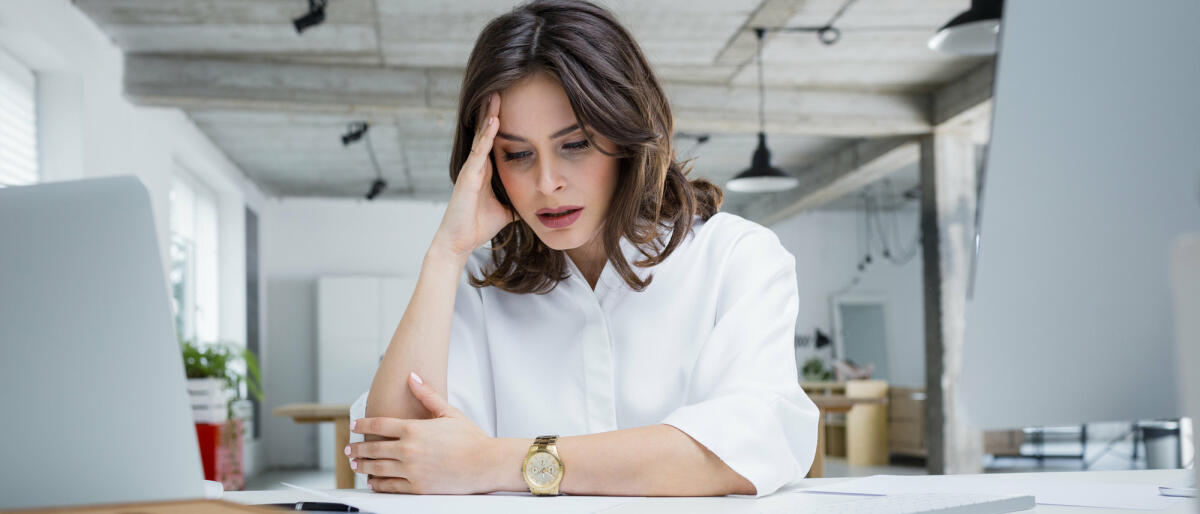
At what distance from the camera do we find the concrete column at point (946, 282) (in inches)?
289

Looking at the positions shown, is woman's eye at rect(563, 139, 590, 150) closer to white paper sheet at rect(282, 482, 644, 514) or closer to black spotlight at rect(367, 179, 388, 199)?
white paper sheet at rect(282, 482, 644, 514)

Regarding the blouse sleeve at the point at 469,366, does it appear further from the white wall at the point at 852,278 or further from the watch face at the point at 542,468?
the white wall at the point at 852,278

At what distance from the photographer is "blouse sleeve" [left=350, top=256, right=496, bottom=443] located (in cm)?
146

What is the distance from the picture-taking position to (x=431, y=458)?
109 centimetres

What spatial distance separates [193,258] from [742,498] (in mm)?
9116

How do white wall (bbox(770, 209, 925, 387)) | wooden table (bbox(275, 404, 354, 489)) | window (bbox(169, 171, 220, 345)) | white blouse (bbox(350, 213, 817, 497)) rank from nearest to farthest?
white blouse (bbox(350, 213, 817, 497)), wooden table (bbox(275, 404, 354, 489)), window (bbox(169, 171, 220, 345)), white wall (bbox(770, 209, 925, 387))

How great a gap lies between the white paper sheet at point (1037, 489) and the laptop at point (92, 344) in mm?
702

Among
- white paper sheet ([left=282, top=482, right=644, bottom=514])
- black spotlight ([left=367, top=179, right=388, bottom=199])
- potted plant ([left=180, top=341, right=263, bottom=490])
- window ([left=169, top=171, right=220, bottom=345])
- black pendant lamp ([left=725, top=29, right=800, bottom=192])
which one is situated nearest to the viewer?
white paper sheet ([left=282, top=482, right=644, bottom=514])

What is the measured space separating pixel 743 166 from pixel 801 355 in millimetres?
4234

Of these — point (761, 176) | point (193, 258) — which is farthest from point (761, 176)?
point (193, 258)

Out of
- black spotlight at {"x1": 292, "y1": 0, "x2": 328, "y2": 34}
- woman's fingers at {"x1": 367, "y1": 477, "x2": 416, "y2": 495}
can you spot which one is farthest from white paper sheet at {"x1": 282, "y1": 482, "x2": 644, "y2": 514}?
black spotlight at {"x1": 292, "y1": 0, "x2": 328, "y2": 34}

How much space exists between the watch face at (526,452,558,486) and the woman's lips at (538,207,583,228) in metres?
0.42

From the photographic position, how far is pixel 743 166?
10141mm

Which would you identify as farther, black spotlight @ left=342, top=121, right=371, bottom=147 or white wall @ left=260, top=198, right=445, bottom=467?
white wall @ left=260, top=198, right=445, bottom=467
